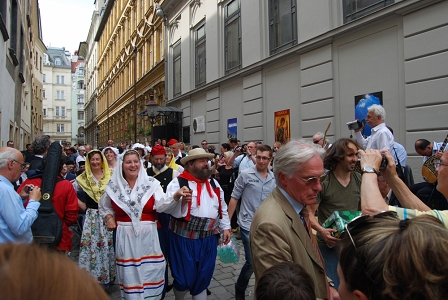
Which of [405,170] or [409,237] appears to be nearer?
[409,237]

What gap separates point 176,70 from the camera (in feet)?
73.8

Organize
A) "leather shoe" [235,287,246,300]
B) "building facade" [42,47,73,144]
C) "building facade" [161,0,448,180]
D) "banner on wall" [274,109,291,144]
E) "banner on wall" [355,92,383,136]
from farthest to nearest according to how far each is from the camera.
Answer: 1. "building facade" [42,47,73,144]
2. "banner on wall" [274,109,291,144]
3. "banner on wall" [355,92,383,136]
4. "building facade" [161,0,448,180]
5. "leather shoe" [235,287,246,300]

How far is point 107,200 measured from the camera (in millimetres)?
4109

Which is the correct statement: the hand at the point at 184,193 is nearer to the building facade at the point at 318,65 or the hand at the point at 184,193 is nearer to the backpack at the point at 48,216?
the backpack at the point at 48,216

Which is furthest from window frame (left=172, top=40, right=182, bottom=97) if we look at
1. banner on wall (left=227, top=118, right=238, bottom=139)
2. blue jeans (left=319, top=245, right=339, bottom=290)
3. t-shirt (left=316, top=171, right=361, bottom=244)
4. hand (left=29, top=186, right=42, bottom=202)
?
blue jeans (left=319, top=245, right=339, bottom=290)

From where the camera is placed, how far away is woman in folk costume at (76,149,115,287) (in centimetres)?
497

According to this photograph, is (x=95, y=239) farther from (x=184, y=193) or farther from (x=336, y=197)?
(x=336, y=197)

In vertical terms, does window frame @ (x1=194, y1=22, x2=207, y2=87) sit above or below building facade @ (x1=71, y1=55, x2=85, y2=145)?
below

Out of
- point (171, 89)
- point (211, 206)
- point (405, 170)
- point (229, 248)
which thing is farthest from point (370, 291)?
point (171, 89)

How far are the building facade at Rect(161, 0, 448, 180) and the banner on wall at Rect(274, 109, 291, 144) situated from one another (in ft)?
0.36

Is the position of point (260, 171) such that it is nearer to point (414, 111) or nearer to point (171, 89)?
point (414, 111)

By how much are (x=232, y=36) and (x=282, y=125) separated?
228 inches

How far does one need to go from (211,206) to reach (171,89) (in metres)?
19.9

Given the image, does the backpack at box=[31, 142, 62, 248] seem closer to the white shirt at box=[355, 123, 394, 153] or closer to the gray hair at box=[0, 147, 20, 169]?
the gray hair at box=[0, 147, 20, 169]
